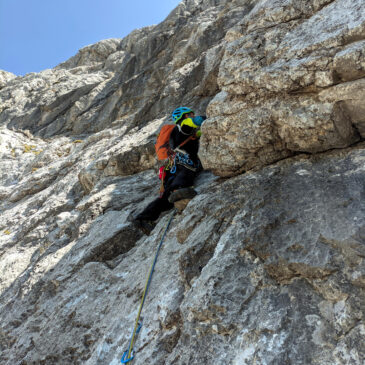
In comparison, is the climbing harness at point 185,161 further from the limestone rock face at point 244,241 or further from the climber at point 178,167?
the limestone rock face at point 244,241

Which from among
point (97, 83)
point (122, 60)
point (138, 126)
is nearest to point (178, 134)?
point (138, 126)

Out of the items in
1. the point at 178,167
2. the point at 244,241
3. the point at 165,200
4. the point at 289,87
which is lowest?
the point at 244,241

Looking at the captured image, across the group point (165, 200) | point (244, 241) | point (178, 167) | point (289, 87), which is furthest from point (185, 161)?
point (244, 241)

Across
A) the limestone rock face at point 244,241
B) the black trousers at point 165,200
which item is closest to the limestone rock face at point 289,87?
the limestone rock face at point 244,241

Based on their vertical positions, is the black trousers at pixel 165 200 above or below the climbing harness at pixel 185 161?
below

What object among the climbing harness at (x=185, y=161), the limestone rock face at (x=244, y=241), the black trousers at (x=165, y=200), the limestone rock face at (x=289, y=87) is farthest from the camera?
the climbing harness at (x=185, y=161)

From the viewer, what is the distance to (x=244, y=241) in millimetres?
3469

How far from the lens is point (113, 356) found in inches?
144

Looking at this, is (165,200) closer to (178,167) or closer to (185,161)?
(178,167)

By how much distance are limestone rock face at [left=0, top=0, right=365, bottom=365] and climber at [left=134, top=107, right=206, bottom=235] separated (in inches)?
13.2

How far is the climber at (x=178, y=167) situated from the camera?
6.02m

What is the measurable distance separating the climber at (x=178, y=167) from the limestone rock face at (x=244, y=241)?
13.2 inches

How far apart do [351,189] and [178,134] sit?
13.4 ft

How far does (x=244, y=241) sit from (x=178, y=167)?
3215 mm
